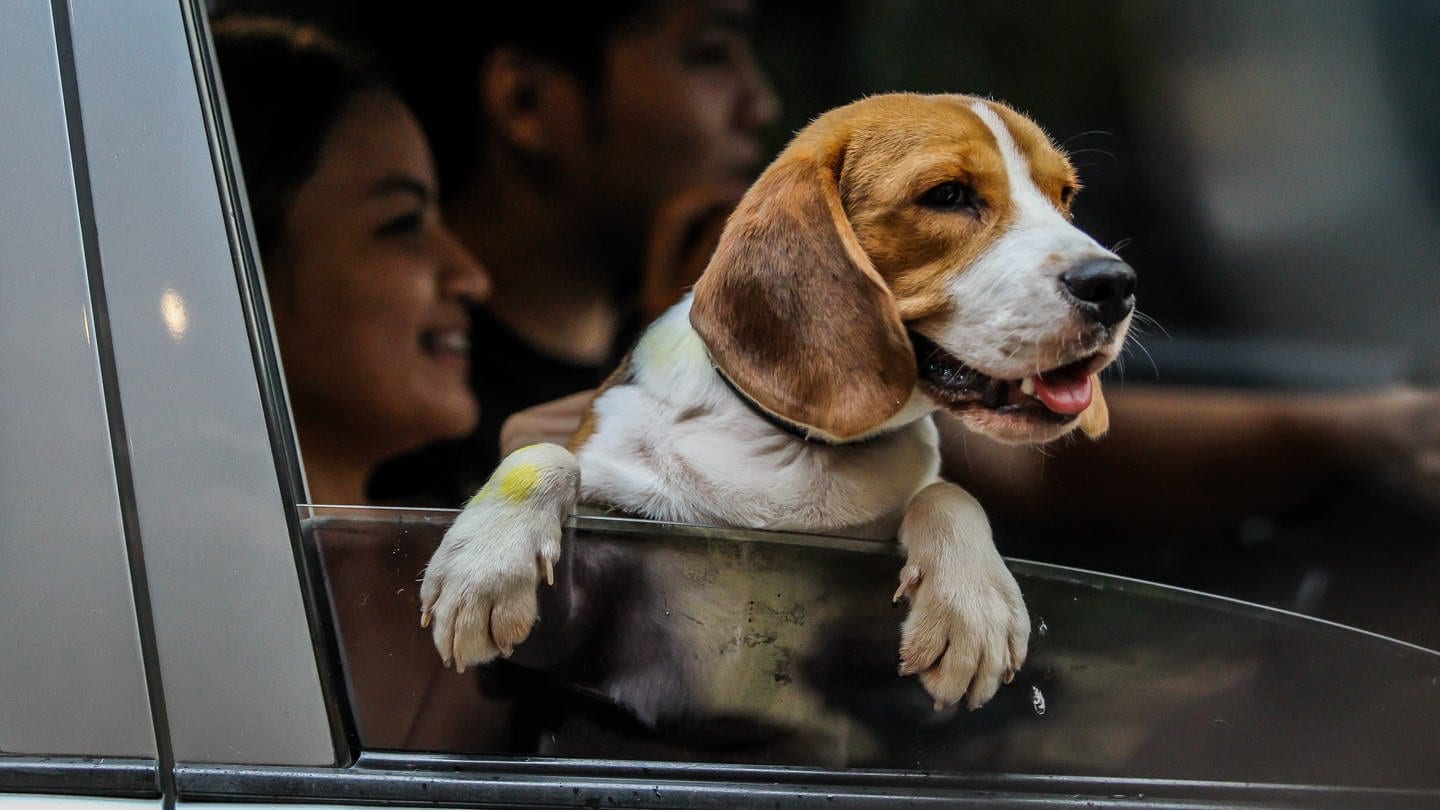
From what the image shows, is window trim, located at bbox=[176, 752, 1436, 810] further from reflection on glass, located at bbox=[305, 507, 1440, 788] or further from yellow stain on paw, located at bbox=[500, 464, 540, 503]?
yellow stain on paw, located at bbox=[500, 464, 540, 503]

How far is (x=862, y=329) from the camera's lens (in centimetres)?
168

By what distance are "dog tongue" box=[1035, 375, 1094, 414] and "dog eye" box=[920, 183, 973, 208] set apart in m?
0.33

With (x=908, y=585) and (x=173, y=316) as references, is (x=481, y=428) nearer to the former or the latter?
(x=173, y=316)

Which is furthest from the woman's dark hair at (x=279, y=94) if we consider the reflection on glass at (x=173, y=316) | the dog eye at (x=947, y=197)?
the dog eye at (x=947, y=197)

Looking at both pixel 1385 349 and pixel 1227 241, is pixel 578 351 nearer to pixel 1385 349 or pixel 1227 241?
pixel 1227 241

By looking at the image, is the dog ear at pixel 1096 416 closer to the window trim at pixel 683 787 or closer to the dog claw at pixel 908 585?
the dog claw at pixel 908 585

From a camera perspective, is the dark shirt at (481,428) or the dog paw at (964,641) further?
the dark shirt at (481,428)

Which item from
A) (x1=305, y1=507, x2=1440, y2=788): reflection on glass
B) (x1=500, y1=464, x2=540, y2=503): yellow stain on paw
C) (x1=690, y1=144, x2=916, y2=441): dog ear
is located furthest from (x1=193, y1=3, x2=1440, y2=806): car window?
(x1=690, y1=144, x2=916, y2=441): dog ear

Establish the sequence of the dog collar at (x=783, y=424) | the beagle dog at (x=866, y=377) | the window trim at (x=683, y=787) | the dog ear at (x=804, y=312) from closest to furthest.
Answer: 1. the window trim at (x=683, y=787)
2. the beagle dog at (x=866, y=377)
3. the dog ear at (x=804, y=312)
4. the dog collar at (x=783, y=424)

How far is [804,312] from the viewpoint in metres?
1.71

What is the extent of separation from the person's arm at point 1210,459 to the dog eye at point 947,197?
0.39 m

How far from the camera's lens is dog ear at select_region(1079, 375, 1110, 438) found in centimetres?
162

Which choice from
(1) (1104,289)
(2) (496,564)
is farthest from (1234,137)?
(2) (496,564)

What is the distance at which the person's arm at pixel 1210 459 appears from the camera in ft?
4.79
